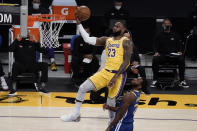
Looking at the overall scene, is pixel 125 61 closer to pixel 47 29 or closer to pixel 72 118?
pixel 72 118

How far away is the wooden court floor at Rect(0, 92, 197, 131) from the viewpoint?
26.1ft

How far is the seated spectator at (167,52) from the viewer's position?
11305 mm

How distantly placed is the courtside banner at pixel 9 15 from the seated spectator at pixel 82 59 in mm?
5114

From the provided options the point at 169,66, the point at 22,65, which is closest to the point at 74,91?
the point at 22,65

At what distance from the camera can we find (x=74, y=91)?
35.6ft

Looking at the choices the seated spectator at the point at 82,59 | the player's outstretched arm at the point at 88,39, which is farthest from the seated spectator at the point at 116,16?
the player's outstretched arm at the point at 88,39

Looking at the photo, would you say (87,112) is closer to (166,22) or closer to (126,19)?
(166,22)

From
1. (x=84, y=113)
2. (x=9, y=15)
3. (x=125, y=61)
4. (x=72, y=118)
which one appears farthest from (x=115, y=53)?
(x=9, y=15)

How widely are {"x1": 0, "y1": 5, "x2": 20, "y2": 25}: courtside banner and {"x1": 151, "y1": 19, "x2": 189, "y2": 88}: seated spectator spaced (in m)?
5.90

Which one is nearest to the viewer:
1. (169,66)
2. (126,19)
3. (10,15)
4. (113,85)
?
(10,15)

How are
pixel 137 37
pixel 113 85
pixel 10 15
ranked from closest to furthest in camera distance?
1. pixel 10 15
2. pixel 113 85
3. pixel 137 37

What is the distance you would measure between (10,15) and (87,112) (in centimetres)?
364

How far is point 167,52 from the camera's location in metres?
11.4

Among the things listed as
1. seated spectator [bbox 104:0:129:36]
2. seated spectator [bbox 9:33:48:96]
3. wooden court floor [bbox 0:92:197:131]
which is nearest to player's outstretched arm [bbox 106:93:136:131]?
wooden court floor [bbox 0:92:197:131]
